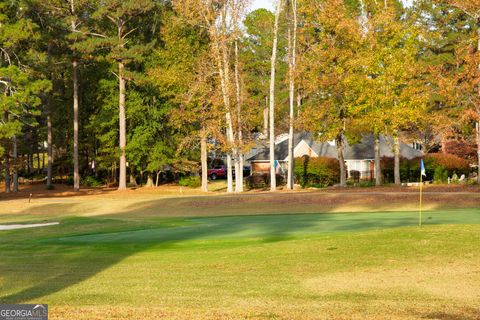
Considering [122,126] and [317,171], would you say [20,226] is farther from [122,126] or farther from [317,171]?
[317,171]

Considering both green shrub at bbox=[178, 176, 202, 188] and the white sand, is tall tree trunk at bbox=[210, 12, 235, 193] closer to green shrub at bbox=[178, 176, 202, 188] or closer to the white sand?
green shrub at bbox=[178, 176, 202, 188]

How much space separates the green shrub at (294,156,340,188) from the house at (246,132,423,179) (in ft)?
14.6

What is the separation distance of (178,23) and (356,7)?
2113cm

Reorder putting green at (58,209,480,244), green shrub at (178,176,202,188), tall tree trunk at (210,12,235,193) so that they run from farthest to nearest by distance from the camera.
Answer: green shrub at (178,176,202,188) → tall tree trunk at (210,12,235,193) → putting green at (58,209,480,244)

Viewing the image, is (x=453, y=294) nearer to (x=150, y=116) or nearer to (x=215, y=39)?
(x=215, y=39)

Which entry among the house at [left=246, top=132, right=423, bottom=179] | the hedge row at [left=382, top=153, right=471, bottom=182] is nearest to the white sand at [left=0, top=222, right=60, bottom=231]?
the hedge row at [left=382, top=153, right=471, bottom=182]

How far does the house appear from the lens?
68875mm

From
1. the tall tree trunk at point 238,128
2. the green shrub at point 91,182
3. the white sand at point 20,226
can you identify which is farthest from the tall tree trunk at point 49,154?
the white sand at point 20,226

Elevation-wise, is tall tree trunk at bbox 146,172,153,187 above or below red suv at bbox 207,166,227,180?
below

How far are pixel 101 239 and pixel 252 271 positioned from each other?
32.1 ft

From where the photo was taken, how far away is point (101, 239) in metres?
25.5

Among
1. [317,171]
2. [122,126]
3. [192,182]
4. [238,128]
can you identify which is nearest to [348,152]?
[317,171]

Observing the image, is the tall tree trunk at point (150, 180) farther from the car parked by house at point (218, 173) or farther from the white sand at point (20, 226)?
the white sand at point (20, 226)

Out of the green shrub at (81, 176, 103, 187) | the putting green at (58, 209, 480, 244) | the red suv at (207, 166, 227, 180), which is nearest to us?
the putting green at (58, 209, 480, 244)
